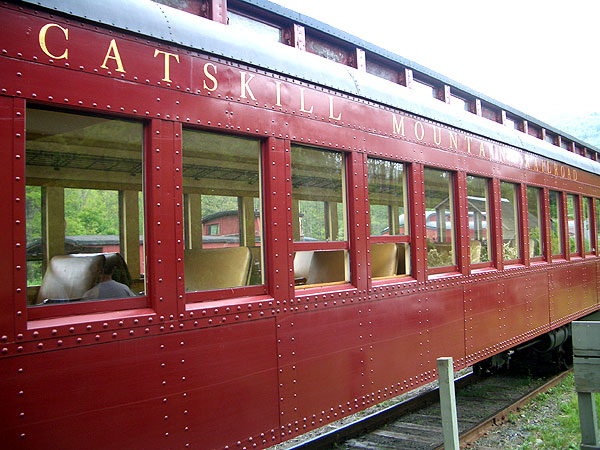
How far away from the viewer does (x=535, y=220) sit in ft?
21.2

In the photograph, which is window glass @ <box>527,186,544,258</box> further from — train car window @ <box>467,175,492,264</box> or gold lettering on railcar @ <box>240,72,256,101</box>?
gold lettering on railcar @ <box>240,72,256,101</box>

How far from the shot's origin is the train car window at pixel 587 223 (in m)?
8.19

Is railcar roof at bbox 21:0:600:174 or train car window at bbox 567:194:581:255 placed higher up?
railcar roof at bbox 21:0:600:174

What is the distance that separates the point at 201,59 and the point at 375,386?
95.1 inches

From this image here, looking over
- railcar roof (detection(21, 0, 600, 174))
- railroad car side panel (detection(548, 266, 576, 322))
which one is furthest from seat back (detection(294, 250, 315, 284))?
railroad car side panel (detection(548, 266, 576, 322))

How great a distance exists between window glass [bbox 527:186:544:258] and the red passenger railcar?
1841mm

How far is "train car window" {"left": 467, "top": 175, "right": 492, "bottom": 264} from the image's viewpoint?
5129 mm

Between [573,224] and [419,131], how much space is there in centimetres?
449

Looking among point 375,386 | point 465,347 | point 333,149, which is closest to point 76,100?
point 333,149

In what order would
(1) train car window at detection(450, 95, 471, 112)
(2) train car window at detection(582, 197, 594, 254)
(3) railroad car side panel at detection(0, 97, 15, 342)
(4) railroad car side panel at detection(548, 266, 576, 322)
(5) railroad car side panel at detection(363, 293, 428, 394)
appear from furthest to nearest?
(2) train car window at detection(582, 197, 594, 254)
(4) railroad car side panel at detection(548, 266, 576, 322)
(1) train car window at detection(450, 95, 471, 112)
(5) railroad car side panel at detection(363, 293, 428, 394)
(3) railroad car side panel at detection(0, 97, 15, 342)

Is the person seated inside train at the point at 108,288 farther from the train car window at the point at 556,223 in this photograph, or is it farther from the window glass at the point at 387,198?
the train car window at the point at 556,223

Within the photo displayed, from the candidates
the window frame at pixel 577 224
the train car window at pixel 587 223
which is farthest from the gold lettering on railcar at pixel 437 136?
the train car window at pixel 587 223

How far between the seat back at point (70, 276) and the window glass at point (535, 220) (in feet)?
16.5

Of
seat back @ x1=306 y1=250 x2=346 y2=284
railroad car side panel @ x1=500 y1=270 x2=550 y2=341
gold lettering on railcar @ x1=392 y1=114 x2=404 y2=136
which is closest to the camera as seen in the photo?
seat back @ x1=306 y1=250 x2=346 y2=284
